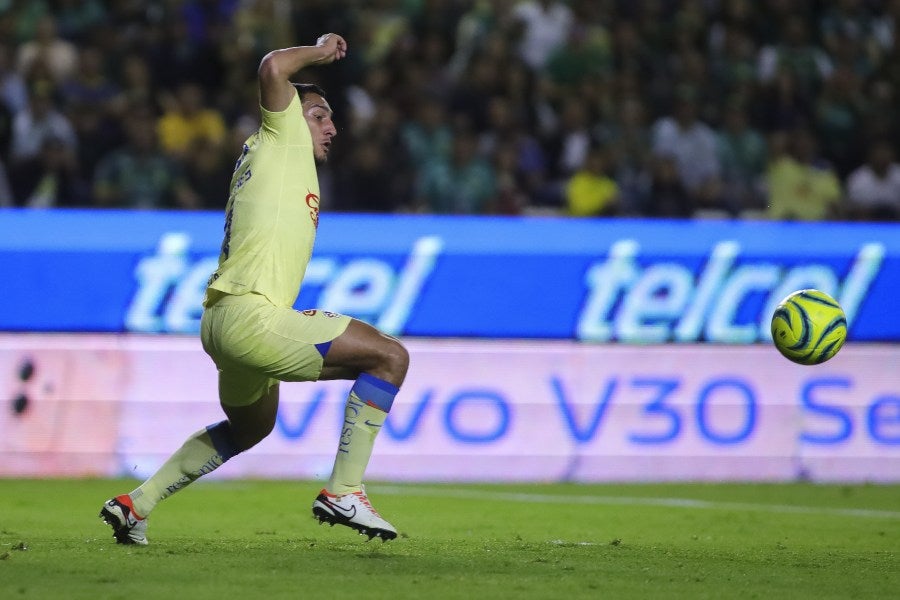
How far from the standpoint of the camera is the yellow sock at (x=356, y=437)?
707cm

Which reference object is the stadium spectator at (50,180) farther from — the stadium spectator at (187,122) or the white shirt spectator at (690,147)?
the white shirt spectator at (690,147)

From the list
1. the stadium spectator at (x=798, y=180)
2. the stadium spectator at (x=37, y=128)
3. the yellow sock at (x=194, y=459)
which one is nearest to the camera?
the yellow sock at (x=194, y=459)

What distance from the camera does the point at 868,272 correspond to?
12.6 meters

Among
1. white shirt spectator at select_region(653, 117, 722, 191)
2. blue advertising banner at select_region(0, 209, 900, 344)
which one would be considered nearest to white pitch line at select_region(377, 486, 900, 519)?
blue advertising banner at select_region(0, 209, 900, 344)

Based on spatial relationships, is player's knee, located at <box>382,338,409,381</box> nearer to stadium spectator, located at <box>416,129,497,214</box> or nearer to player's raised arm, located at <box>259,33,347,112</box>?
player's raised arm, located at <box>259,33,347,112</box>

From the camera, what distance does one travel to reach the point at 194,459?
7551 millimetres

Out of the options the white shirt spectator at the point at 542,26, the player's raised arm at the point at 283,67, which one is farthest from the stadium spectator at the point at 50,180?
the player's raised arm at the point at 283,67

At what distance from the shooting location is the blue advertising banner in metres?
11.8

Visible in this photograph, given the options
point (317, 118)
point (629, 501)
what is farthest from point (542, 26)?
point (317, 118)

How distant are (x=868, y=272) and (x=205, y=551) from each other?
7206 mm

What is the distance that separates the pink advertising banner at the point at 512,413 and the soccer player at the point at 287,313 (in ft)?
14.7

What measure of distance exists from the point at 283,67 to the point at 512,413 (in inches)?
224

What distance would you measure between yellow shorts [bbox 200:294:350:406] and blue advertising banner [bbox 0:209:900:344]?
4724 mm

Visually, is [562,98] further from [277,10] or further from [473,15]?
[277,10]
